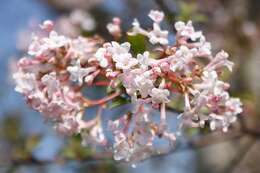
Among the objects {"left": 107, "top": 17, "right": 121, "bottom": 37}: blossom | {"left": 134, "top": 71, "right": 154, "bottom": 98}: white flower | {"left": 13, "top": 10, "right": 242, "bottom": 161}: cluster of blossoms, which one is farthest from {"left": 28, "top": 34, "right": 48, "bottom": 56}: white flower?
{"left": 134, "top": 71, "right": 154, "bottom": 98}: white flower

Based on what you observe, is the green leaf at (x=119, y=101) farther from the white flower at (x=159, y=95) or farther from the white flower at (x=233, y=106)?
the white flower at (x=233, y=106)

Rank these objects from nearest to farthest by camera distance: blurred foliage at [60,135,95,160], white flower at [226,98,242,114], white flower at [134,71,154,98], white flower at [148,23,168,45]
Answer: white flower at [134,71,154,98]
white flower at [148,23,168,45]
white flower at [226,98,242,114]
blurred foliage at [60,135,95,160]

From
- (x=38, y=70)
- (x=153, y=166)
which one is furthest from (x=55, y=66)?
(x=153, y=166)

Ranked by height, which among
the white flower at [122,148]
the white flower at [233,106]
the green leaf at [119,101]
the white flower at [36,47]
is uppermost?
the white flower at [36,47]

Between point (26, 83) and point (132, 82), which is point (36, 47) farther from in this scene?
point (132, 82)

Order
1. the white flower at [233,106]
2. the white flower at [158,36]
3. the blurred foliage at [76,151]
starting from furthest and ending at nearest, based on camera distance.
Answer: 1. the blurred foliage at [76,151]
2. the white flower at [233,106]
3. the white flower at [158,36]

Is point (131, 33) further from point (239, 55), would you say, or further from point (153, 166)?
point (153, 166)

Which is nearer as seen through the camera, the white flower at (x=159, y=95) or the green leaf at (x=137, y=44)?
the white flower at (x=159, y=95)

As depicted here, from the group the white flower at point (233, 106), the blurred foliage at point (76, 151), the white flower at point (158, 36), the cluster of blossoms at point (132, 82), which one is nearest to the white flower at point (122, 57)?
the cluster of blossoms at point (132, 82)

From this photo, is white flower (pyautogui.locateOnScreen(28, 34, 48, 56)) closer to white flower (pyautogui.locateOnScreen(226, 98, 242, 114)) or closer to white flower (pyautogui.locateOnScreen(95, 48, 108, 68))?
white flower (pyautogui.locateOnScreen(95, 48, 108, 68))
